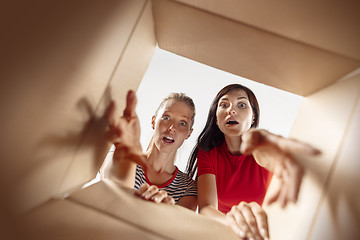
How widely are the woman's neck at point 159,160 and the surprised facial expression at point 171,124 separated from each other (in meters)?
0.08

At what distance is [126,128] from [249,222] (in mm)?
304

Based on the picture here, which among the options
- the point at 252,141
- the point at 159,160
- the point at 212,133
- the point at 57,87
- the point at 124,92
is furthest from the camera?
the point at 212,133

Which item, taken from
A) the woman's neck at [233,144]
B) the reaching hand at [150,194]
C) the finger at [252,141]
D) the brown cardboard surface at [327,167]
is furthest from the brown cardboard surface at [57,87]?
the woman's neck at [233,144]

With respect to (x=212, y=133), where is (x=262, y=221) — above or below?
below

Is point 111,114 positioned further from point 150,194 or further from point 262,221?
point 262,221

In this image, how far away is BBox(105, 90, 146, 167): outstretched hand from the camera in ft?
1.66

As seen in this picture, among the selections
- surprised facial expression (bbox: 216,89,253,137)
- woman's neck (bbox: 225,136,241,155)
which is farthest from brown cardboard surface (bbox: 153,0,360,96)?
woman's neck (bbox: 225,136,241,155)

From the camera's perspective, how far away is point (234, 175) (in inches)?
42.8

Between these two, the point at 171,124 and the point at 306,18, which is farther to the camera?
the point at 171,124

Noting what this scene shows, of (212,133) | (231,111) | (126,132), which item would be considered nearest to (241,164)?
(212,133)

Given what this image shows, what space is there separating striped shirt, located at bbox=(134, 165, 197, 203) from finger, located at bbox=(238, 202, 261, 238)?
1.75 ft

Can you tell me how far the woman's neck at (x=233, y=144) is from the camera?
3.43 feet

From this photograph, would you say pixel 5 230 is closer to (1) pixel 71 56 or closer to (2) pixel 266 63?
(1) pixel 71 56

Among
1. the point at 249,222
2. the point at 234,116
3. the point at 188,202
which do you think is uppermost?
the point at 234,116
